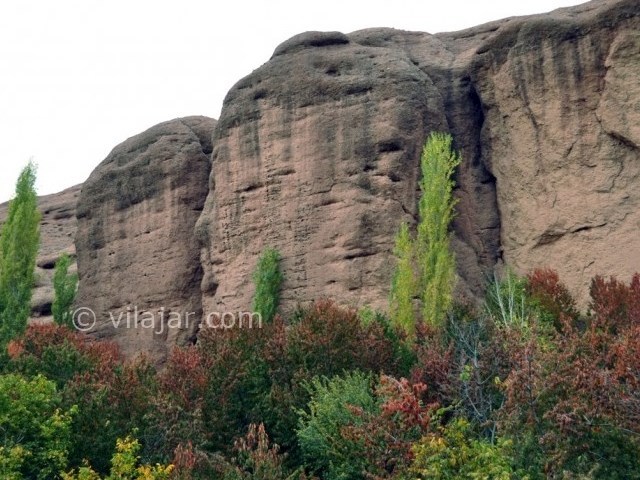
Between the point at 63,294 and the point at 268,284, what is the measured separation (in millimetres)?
8404

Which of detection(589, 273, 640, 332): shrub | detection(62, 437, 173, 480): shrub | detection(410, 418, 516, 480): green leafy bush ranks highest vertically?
detection(589, 273, 640, 332): shrub

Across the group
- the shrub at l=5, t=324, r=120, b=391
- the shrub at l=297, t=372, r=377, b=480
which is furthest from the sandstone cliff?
the shrub at l=297, t=372, r=377, b=480

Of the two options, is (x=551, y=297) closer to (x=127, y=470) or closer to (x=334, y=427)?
(x=334, y=427)

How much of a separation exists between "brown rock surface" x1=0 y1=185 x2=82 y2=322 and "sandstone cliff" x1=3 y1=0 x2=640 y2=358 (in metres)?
3.79

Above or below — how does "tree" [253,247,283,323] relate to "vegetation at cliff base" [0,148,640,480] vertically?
above

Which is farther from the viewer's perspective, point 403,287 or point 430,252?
point 430,252

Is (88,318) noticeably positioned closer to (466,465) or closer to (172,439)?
(172,439)

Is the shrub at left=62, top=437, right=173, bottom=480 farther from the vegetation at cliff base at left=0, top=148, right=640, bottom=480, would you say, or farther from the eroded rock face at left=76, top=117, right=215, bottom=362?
the eroded rock face at left=76, top=117, right=215, bottom=362

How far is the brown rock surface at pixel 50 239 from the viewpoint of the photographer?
1218 inches

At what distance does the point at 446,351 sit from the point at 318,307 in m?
3.99

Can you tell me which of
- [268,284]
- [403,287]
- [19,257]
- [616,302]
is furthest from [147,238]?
[616,302]

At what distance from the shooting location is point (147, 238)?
28.0m

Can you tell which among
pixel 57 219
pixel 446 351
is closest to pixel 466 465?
pixel 446 351
